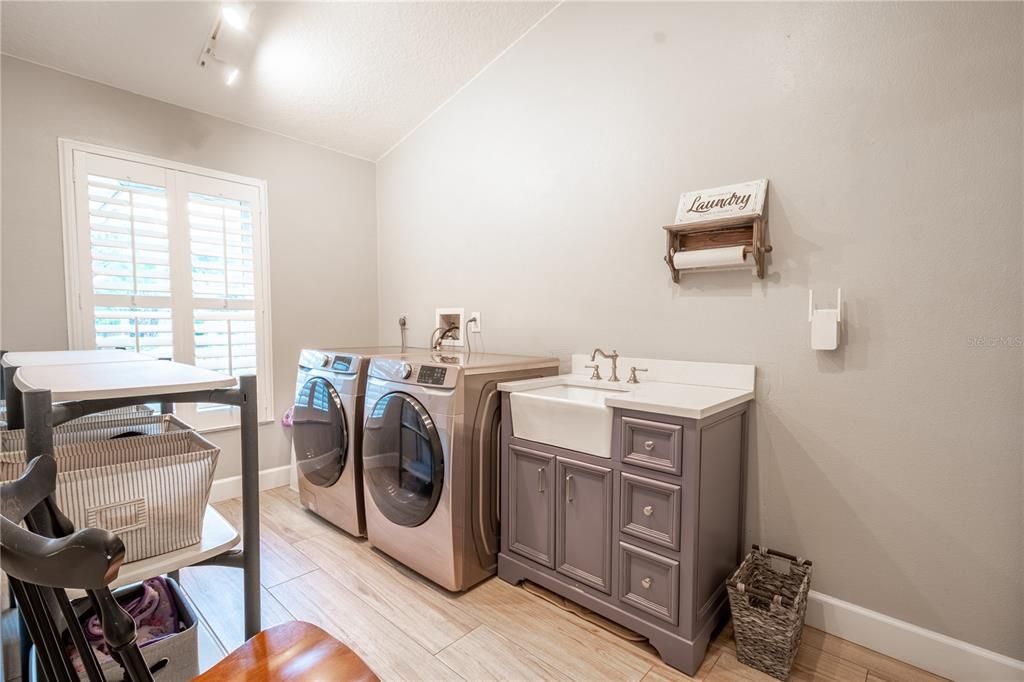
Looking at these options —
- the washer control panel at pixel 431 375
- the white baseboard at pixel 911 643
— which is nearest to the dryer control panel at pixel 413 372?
the washer control panel at pixel 431 375

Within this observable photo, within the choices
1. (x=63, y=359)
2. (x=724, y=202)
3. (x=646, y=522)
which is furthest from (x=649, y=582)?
(x=63, y=359)

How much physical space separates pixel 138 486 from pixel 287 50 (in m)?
2.46

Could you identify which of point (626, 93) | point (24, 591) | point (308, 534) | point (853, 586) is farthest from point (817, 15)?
point (308, 534)

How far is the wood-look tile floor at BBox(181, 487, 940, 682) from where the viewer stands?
1.58m

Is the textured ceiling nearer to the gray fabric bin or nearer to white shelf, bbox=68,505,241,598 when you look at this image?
white shelf, bbox=68,505,241,598

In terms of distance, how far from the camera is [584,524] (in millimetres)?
1822

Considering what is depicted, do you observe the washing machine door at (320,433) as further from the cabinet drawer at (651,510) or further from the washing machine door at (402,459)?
the cabinet drawer at (651,510)

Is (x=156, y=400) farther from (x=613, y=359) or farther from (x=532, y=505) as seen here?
(x=613, y=359)

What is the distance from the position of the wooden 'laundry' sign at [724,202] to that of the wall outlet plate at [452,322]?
1.54 meters

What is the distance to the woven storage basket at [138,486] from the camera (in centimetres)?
92

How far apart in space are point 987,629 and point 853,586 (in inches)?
13.8

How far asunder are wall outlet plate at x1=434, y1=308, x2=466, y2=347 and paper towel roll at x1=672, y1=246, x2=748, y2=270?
1.49m

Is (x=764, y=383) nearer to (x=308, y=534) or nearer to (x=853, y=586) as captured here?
(x=853, y=586)

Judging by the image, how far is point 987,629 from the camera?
1511mm
